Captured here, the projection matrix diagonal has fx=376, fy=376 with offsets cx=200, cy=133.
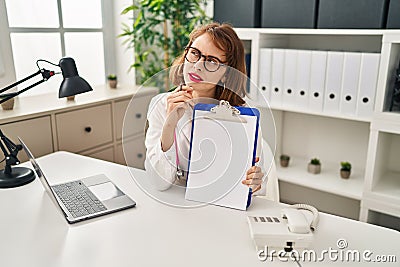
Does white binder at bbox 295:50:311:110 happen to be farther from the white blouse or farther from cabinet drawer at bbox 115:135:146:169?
cabinet drawer at bbox 115:135:146:169

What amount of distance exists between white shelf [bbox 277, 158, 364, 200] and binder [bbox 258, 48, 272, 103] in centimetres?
47

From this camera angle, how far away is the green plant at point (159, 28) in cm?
235

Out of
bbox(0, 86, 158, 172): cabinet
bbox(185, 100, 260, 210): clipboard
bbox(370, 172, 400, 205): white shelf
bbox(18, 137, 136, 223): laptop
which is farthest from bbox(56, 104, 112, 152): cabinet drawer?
bbox(370, 172, 400, 205): white shelf

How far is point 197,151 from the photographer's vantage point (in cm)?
110

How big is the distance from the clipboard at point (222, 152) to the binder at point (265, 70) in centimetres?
108

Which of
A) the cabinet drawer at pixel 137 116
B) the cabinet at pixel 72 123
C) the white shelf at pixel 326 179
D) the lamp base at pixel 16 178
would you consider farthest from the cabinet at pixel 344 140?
the lamp base at pixel 16 178

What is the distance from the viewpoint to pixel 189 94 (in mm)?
1081

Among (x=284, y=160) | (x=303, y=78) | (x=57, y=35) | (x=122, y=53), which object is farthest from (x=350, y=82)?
(x=57, y=35)

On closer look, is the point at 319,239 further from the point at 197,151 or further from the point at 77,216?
the point at 77,216

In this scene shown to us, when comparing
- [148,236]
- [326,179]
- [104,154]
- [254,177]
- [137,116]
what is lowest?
[326,179]

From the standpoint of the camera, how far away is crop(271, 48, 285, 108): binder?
204cm

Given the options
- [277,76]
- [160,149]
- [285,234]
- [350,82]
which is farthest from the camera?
[277,76]

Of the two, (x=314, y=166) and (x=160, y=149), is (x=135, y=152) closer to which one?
(x=160, y=149)

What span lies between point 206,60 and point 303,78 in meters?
1.11
